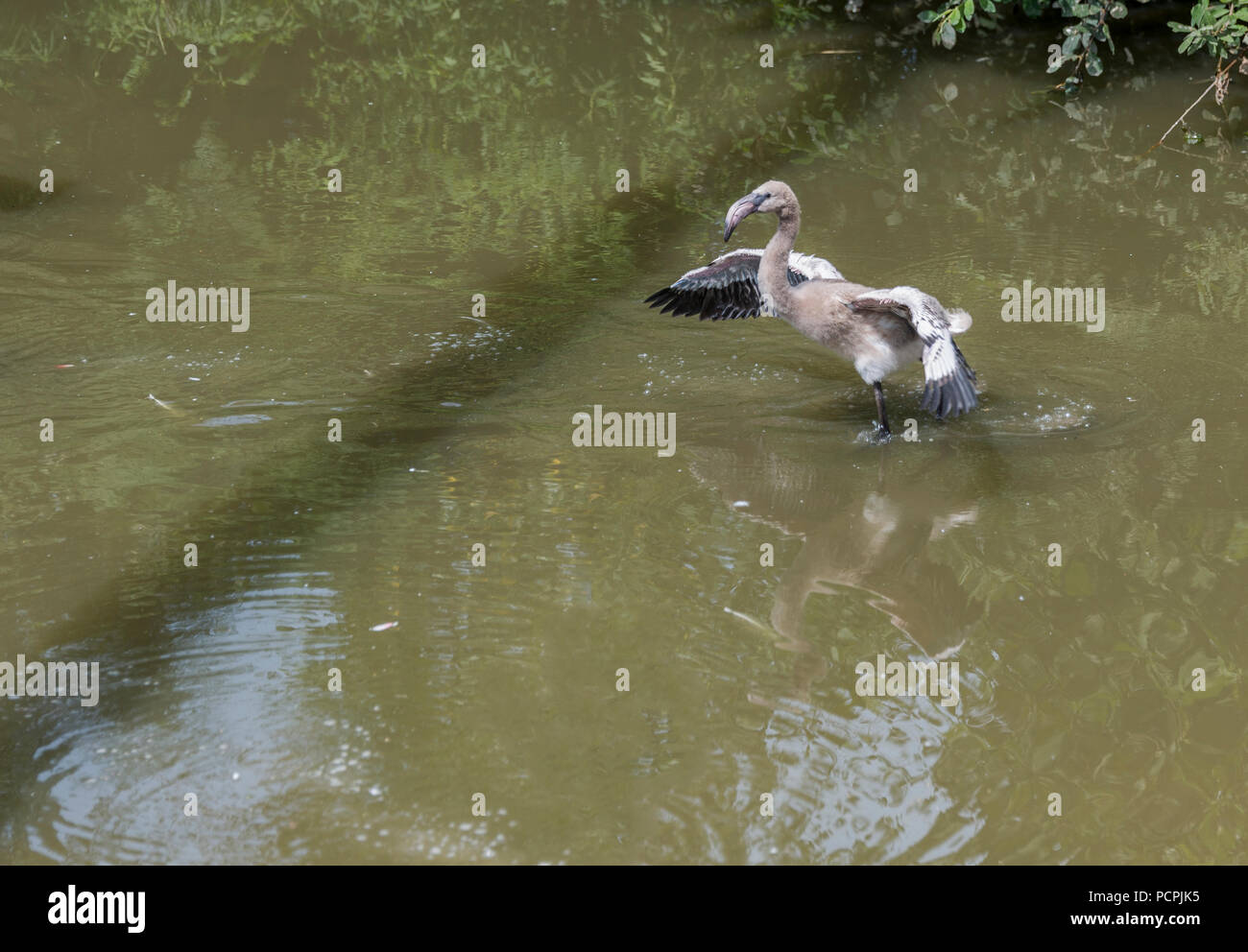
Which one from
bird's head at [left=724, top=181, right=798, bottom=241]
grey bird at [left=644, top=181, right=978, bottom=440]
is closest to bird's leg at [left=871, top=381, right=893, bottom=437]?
grey bird at [left=644, top=181, right=978, bottom=440]

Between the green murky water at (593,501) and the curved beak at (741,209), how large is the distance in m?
0.89

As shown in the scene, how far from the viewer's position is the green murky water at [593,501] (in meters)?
4.09

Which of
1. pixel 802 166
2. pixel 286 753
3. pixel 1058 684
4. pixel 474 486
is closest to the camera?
pixel 286 753

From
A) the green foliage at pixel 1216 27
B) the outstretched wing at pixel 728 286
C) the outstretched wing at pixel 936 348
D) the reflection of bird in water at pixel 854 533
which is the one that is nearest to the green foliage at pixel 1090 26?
the green foliage at pixel 1216 27

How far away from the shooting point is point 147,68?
37.2 ft

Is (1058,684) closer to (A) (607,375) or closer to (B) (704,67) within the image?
(A) (607,375)

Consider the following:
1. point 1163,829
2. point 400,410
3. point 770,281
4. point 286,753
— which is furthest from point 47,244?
point 1163,829

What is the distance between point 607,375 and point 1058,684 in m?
3.08

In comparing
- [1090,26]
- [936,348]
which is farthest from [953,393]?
[1090,26]

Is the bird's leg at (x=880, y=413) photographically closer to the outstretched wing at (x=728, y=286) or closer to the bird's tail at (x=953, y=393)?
the bird's tail at (x=953, y=393)

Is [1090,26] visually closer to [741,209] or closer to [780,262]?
[780,262]

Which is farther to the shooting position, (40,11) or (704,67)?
(40,11)

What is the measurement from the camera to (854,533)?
223 inches

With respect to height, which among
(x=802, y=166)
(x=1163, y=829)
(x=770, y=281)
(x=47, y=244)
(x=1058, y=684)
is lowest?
(x=1163, y=829)
